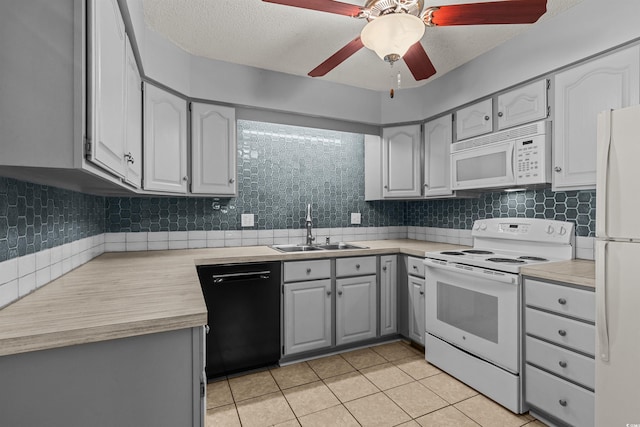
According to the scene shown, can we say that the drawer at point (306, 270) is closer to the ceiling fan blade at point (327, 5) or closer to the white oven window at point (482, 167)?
the white oven window at point (482, 167)

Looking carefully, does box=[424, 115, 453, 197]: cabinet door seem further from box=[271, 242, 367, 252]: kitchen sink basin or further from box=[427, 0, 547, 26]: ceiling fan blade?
box=[427, 0, 547, 26]: ceiling fan blade

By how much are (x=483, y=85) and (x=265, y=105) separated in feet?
5.67

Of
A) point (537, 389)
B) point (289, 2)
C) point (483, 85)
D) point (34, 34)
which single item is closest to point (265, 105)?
point (289, 2)

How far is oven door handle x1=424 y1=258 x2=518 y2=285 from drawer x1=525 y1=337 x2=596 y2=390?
34 cm

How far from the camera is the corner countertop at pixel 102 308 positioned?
2.82 feet

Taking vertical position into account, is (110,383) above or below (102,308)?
below

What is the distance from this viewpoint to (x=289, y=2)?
53.9 inches

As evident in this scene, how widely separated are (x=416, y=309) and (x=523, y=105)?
1.71 m

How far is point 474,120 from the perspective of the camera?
2559mm

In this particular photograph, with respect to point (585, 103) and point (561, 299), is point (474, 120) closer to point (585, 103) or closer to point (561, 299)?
point (585, 103)

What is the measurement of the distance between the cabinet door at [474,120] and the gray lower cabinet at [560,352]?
4.05ft

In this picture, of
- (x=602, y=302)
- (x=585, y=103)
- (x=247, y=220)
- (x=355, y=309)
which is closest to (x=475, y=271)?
(x=602, y=302)

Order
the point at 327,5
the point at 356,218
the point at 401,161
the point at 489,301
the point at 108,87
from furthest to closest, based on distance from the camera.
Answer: the point at 356,218, the point at 401,161, the point at 489,301, the point at 327,5, the point at 108,87

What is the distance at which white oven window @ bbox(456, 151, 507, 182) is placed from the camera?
2293 mm
